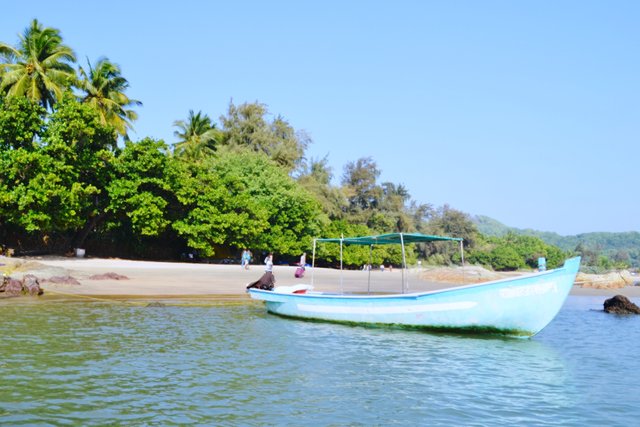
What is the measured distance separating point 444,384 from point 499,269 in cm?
10899

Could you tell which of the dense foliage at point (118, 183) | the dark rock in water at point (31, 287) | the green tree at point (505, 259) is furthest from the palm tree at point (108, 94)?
the green tree at point (505, 259)

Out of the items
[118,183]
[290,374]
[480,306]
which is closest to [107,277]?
[118,183]

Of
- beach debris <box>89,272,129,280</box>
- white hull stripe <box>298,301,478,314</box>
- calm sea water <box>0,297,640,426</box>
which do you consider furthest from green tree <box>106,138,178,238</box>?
white hull stripe <box>298,301,478,314</box>

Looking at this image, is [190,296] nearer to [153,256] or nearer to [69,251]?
[69,251]

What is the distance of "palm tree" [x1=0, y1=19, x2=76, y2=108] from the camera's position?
40344 mm

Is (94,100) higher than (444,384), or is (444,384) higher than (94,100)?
(94,100)

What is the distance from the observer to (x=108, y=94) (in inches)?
1903

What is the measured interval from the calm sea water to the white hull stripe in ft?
1.87

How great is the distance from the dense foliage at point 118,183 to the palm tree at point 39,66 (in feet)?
0.25

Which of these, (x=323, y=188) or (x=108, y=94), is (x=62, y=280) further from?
(x=323, y=188)

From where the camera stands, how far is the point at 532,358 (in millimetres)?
13672

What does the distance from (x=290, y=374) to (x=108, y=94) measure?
4306 centimetres

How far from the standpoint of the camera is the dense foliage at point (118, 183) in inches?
1361

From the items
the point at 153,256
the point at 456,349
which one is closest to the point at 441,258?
the point at 153,256
